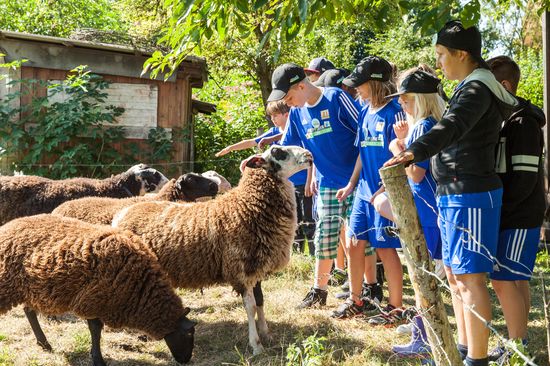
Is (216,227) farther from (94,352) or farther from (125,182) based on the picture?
(125,182)

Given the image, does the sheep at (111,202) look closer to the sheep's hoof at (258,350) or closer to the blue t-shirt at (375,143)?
the sheep's hoof at (258,350)

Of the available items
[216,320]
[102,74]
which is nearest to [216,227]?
[216,320]

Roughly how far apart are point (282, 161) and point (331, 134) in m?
0.63

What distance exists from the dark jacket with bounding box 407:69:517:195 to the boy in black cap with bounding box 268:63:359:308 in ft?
6.80

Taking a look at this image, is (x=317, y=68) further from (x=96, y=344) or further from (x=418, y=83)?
(x=96, y=344)

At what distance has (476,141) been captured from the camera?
11.2ft

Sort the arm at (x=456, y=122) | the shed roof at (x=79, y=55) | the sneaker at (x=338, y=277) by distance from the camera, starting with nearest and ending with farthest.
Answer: the arm at (x=456, y=122) → the sneaker at (x=338, y=277) → the shed roof at (x=79, y=55)

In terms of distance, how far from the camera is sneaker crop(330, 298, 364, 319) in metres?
5.41

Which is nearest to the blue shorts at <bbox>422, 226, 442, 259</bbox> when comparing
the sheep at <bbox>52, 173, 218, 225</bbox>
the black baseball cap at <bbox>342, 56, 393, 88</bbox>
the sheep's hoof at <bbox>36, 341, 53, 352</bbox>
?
the black baseball cap at <bbox>342, 56, 393, 88</bbox>

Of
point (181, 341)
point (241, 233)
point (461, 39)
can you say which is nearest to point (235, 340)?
point (181, 341)

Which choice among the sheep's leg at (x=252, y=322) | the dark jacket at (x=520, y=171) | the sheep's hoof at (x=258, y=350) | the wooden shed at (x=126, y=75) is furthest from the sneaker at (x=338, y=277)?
the wooden shed at (x=126, y=75)

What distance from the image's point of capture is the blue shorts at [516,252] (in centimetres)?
374

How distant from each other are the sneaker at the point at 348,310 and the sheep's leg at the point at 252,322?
0.86 metres

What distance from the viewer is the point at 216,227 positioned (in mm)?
5051
